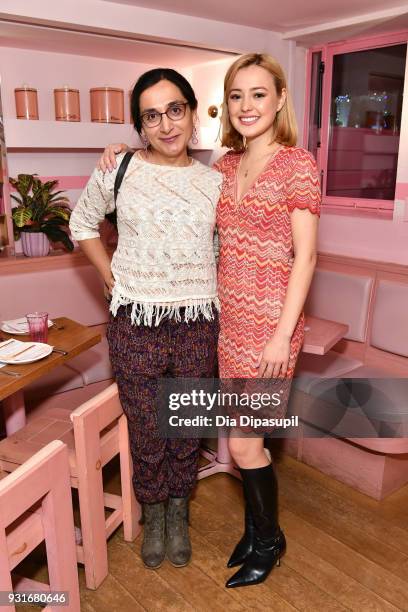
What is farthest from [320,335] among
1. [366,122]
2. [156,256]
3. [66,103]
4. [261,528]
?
[66,103]

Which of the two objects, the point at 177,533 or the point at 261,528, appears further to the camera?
the point at 177,533

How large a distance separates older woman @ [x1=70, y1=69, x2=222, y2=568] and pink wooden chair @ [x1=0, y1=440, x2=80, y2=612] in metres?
0.38

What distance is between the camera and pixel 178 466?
1932 millimetres

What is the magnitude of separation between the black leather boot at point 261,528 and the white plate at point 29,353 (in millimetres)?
757

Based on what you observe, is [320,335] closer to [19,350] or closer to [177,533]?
[177,533]

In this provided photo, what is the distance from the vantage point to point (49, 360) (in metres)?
1.87

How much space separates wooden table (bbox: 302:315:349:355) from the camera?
84.0 inches

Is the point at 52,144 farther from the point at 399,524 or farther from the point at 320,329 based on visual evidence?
the point at 399,524

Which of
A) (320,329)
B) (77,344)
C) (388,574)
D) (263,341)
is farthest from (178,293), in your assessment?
(388,574)

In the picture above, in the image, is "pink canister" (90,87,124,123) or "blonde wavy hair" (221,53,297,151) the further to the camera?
"pink canister" (90,87,124,123)

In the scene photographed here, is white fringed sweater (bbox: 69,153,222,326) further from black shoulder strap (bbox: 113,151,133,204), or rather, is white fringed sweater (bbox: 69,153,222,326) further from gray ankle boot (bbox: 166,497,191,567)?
gray ankle boot (bbox: 166,497,191,567)

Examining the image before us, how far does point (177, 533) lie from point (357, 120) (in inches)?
99.5

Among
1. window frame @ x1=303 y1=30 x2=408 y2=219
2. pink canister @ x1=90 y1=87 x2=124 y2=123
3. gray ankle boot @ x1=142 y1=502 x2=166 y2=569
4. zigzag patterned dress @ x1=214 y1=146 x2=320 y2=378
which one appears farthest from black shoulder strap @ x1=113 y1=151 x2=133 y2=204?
window frame @ x1=303 y1=30 x2=408 y2=219

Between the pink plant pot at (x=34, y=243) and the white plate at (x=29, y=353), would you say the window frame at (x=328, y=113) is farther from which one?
the white plate at (x=29, y=353)
